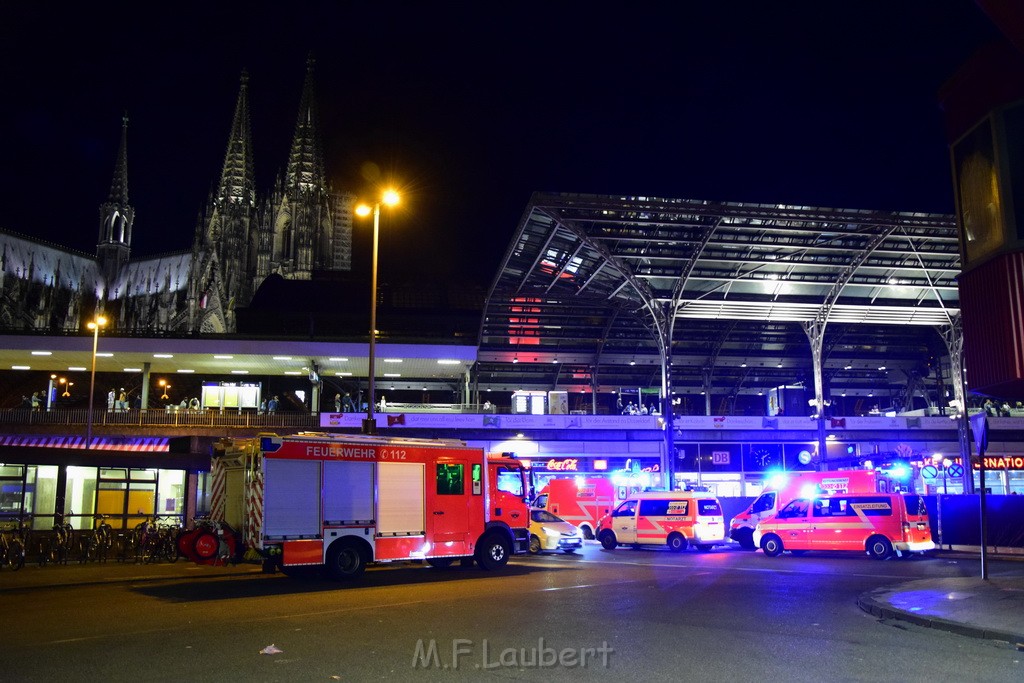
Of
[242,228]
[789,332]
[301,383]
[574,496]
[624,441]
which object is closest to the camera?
[574,496]

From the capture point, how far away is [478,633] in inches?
412

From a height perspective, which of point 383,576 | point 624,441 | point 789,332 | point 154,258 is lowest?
point 383,576

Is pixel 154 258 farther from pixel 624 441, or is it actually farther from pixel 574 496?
pixel 574 496

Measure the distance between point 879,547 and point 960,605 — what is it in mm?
12192

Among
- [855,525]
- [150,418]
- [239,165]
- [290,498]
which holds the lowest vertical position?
[855,525]

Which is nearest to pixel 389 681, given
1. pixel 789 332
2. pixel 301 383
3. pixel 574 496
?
pixel 574 496

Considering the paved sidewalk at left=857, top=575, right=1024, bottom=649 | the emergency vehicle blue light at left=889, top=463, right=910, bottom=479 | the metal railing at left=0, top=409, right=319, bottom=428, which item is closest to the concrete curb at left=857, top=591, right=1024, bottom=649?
the paved sidewalk at left=857, top=575, right=1024, bottom=649

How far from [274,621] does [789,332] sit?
5537 cm

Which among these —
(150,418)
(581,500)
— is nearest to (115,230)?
(150,418)

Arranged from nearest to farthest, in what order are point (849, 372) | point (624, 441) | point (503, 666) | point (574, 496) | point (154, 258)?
point (503, 666)
point (574, 496)
point (624, 441)
point (849, 372)
point (154, 258)

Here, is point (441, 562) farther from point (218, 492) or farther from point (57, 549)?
point (57, 549)

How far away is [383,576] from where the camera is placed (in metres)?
18.4

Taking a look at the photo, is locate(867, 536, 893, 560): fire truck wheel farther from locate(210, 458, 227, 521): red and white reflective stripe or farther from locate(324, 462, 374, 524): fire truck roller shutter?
locate(210, 458, 227, 521): red and white reflective stripe

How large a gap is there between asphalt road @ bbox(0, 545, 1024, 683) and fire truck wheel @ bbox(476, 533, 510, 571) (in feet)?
5.84
